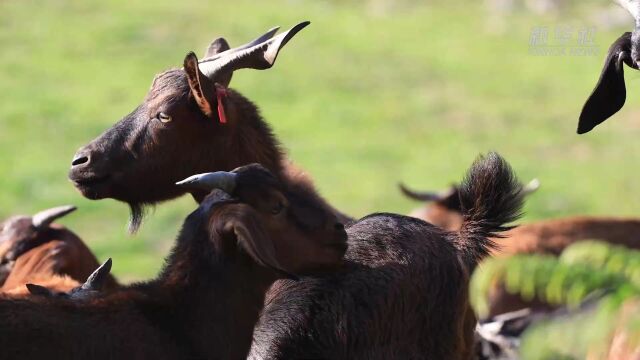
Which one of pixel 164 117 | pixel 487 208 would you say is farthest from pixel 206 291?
pixel 164 117

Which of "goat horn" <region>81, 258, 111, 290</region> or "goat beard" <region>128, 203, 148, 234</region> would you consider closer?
"goat horn" <region>81, 258, 111, 290</region>

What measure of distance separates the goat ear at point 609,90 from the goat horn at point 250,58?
5.58 feet

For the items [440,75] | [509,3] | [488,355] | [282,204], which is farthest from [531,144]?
[282,204]

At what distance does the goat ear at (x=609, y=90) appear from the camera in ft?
25.0

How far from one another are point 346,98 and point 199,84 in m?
22.7

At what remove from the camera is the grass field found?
24500 mm

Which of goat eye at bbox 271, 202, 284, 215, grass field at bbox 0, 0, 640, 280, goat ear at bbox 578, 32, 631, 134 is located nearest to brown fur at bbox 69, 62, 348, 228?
goat eye at bbox 271, 202, 284, 215

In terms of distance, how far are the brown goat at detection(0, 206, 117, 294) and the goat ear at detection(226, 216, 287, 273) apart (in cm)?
337

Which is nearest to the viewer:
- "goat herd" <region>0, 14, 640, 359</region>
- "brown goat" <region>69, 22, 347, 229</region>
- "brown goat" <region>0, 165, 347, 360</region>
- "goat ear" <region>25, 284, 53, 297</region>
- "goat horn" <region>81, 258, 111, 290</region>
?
"brown goat" <region>0, 165, 347, 360</region>

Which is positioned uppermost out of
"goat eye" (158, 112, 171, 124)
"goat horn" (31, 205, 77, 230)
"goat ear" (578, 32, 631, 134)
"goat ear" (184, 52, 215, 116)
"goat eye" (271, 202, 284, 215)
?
"goat horn" (31, 205, 77, 230)

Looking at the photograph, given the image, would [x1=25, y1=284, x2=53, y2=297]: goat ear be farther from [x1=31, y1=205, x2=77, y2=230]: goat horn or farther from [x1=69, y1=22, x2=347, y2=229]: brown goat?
[x1=31, y1=205, x2=77, y2=230]: goat horn

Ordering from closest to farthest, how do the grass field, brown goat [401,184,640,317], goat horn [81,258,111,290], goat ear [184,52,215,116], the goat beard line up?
goat horn [81,258,111,290]
goat ear [184,52,215,116]
the goat beard
brown goat [401,184,640,317]
the grass field

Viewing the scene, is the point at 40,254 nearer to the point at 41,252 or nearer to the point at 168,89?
the point at 41,252

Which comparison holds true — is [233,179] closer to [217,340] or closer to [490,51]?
[217,340]
